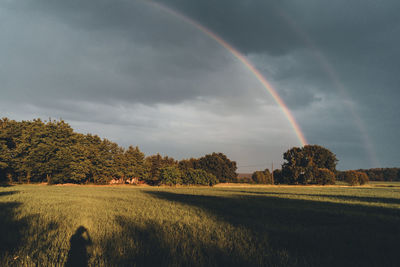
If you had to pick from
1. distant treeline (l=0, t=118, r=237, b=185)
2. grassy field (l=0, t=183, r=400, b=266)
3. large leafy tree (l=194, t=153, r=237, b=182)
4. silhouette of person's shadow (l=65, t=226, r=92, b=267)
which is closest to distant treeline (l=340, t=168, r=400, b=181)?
large leafy tree (l=194, t=153, r=237, b=182)

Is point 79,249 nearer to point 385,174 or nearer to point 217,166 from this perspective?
point 217,166

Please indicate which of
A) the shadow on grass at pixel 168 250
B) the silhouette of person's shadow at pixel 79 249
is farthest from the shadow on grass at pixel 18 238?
the shadow on grass at pixel 168 250

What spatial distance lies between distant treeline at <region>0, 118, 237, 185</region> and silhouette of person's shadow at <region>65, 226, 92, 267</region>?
4855 cm

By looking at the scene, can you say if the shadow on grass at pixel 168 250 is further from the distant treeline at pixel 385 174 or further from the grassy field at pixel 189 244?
the distant treeline at pixel 385 174

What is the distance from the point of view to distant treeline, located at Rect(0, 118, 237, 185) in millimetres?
51812

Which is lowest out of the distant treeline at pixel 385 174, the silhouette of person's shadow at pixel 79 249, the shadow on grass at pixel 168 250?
the silhouette of person's shadow at pixel 79 249

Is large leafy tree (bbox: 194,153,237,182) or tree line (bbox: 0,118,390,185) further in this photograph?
large leafy tree (bbox: 194,153,237,182)

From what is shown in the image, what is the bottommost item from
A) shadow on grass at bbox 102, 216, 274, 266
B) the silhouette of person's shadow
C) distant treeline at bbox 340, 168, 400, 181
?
the silhouette of person's shadow

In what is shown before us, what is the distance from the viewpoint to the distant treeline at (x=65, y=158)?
170ft

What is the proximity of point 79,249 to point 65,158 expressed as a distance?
5646 cm

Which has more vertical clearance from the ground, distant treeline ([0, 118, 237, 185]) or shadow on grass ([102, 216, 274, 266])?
distant treeline ([0, 118, 237, 185])

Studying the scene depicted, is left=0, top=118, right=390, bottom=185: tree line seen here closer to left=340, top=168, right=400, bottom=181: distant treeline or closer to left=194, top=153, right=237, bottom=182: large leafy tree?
left=194, top=153, right=237, bottom=182: large leafy tree

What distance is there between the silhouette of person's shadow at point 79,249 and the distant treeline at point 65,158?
48.6 metres

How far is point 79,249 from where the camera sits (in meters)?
5.46
